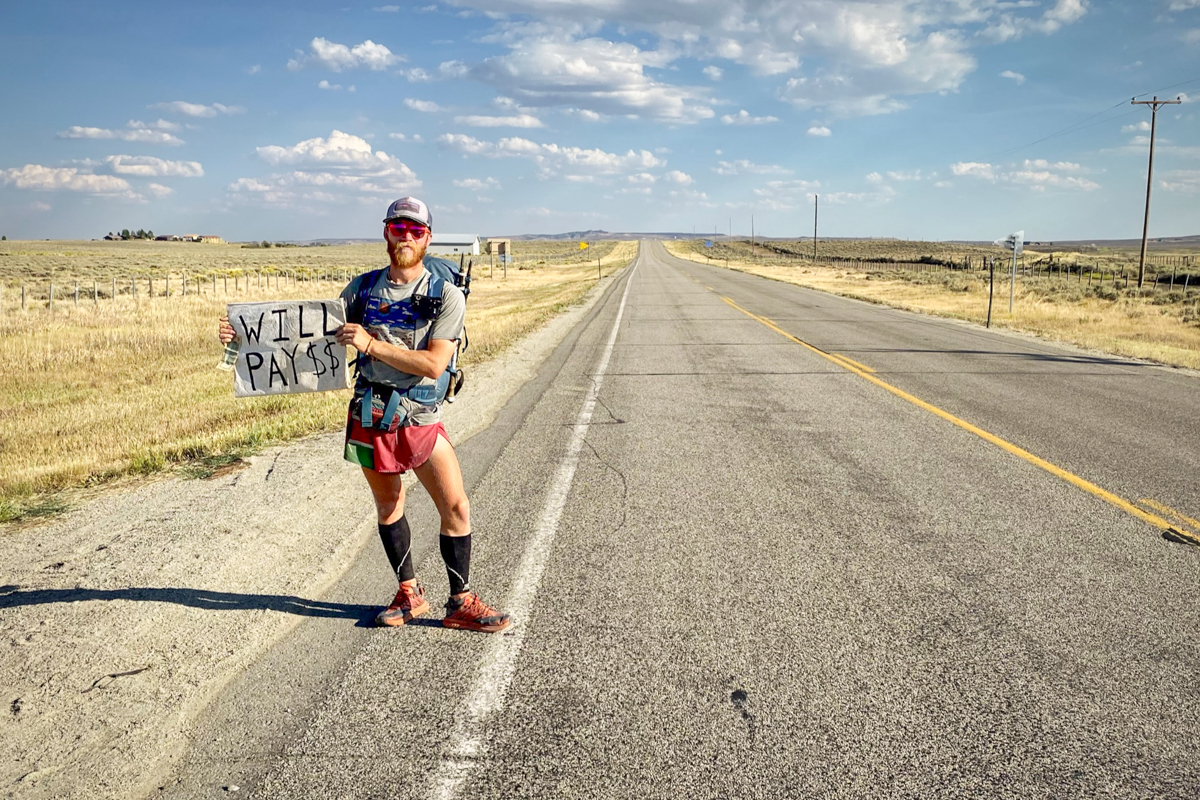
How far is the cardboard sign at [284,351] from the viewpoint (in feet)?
12.3

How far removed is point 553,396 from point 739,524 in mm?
4961

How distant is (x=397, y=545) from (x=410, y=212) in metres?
1.60

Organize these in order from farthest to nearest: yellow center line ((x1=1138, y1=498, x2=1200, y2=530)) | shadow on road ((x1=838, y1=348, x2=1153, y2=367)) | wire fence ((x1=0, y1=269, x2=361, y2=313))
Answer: wire fence ((x1=0, y1=269, x2=361, y2=313)) < shadow on road ((x1=838, y1=348, x2=1153, y2=367)) < yellow center line ((x1=1138, y1=498, x2=1200, y2=530))

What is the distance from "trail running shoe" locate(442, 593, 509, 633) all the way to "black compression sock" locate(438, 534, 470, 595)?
0.20 ft

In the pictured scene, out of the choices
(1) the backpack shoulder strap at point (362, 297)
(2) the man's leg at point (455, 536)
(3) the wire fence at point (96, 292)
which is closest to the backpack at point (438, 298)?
(1) the backpack shoulder strap at point (362, 297)

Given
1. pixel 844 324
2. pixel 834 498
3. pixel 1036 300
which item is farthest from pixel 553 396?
pixel 1036 300

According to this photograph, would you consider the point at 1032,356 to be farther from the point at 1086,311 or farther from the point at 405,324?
the point at 1086,311

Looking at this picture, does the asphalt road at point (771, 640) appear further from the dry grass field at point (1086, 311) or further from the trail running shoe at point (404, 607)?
the dry grass field at point (1086, 311)

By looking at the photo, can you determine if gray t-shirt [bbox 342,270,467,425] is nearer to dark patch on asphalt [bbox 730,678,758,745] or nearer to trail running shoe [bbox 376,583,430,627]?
trail running shoe [bbox 376,583,430,627]

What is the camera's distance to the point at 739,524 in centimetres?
518

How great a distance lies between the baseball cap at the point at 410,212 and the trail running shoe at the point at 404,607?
1.78m

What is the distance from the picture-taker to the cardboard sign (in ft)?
12.3

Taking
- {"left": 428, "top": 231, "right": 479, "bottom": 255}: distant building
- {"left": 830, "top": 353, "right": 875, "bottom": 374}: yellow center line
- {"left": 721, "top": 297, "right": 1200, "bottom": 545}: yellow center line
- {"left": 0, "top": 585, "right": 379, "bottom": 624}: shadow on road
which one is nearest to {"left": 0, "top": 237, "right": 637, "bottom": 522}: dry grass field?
{"left": 0, "top": 585, "right": 379, "bottom": 624}: shadow on road

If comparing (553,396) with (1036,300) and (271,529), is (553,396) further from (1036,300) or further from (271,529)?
(1036,300)
